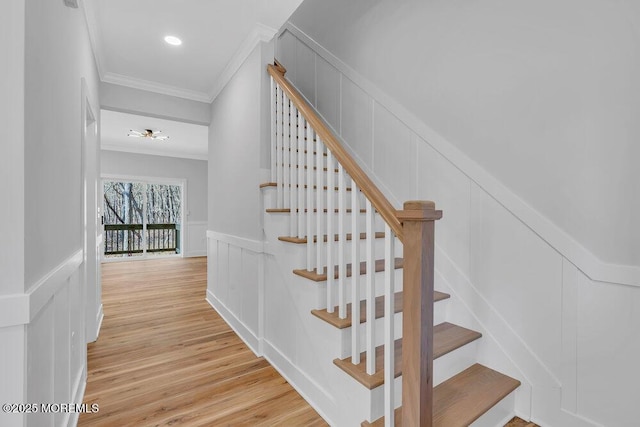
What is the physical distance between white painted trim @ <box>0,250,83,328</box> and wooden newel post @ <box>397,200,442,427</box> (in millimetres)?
1183

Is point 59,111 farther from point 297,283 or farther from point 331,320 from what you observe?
point 331,320

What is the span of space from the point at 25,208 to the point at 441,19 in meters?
2.35

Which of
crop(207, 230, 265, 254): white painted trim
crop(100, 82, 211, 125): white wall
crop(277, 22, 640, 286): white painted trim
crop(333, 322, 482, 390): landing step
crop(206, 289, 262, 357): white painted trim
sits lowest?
crop(206, 289, 262, 357): white painted trim

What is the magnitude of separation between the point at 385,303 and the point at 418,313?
0.45 feet

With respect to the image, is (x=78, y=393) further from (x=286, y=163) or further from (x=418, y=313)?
(x=418, y=313)

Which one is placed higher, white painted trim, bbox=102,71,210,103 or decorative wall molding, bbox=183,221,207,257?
white painted trim, bbox=102,71,210,103

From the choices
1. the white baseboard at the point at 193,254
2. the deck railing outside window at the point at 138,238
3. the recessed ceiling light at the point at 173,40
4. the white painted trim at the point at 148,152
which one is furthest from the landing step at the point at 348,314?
the deck railing outside window at the point at 138,238

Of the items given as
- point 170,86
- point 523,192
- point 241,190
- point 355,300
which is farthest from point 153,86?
point 523,192

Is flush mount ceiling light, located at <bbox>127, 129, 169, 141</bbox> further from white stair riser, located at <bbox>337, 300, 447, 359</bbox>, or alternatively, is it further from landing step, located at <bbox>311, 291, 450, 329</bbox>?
white stair riser, located at <bbox>337, 300, 447, 359</bbox>

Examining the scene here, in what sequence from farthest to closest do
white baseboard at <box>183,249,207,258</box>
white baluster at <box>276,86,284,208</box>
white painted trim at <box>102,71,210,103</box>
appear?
white baseboard at <box>183,249,207,258</box> < white painted trim at <box>102,71,210,103</box> < white baluster at <box>276,86,284,208</box>

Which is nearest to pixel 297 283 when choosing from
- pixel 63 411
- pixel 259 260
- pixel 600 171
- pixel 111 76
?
pixel 259 260

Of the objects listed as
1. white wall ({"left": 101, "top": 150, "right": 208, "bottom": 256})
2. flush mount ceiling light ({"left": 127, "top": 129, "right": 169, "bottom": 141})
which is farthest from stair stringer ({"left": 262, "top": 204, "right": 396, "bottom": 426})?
white wall ({"left": 101, "top": 150, "right": 208, "bottom": 256})

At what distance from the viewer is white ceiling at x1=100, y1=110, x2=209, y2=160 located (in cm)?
481

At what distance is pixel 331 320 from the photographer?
1496 millimetres
